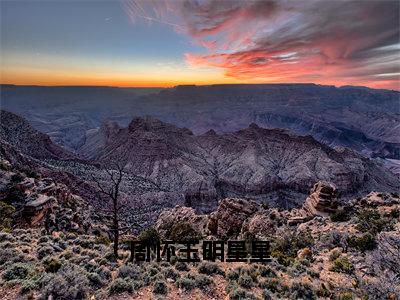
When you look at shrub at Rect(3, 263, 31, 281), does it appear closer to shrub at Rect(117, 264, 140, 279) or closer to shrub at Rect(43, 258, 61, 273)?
shrub at Rect(43, 258, 61, 273)

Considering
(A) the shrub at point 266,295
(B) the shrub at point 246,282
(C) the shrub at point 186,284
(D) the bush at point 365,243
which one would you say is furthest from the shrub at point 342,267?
(C) the shrub at point 186,284

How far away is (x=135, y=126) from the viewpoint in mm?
173250

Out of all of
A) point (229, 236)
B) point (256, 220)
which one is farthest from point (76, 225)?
point (256, 220)

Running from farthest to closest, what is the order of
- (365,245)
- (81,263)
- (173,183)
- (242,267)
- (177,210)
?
(173,183) → (177,210) → (365,245) → (242,267) → (81,263)

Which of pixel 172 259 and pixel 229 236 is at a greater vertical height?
pixel 172 259

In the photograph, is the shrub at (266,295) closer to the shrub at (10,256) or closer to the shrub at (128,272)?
the shrub at (128,272)

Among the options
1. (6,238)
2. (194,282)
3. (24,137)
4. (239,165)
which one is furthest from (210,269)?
(239,165)

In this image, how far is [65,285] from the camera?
1292cm

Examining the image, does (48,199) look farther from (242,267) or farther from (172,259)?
(242,267)

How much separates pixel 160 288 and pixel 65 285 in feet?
13.5

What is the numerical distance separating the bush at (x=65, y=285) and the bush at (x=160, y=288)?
9.83ft

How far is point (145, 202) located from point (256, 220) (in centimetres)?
5302

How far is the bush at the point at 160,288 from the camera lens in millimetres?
14359

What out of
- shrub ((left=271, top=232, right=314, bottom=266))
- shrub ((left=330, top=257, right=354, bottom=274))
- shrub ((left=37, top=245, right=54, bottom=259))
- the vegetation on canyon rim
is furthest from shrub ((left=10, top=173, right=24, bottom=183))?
shrub ((left=330, top=257, right=354, bottom=274))
